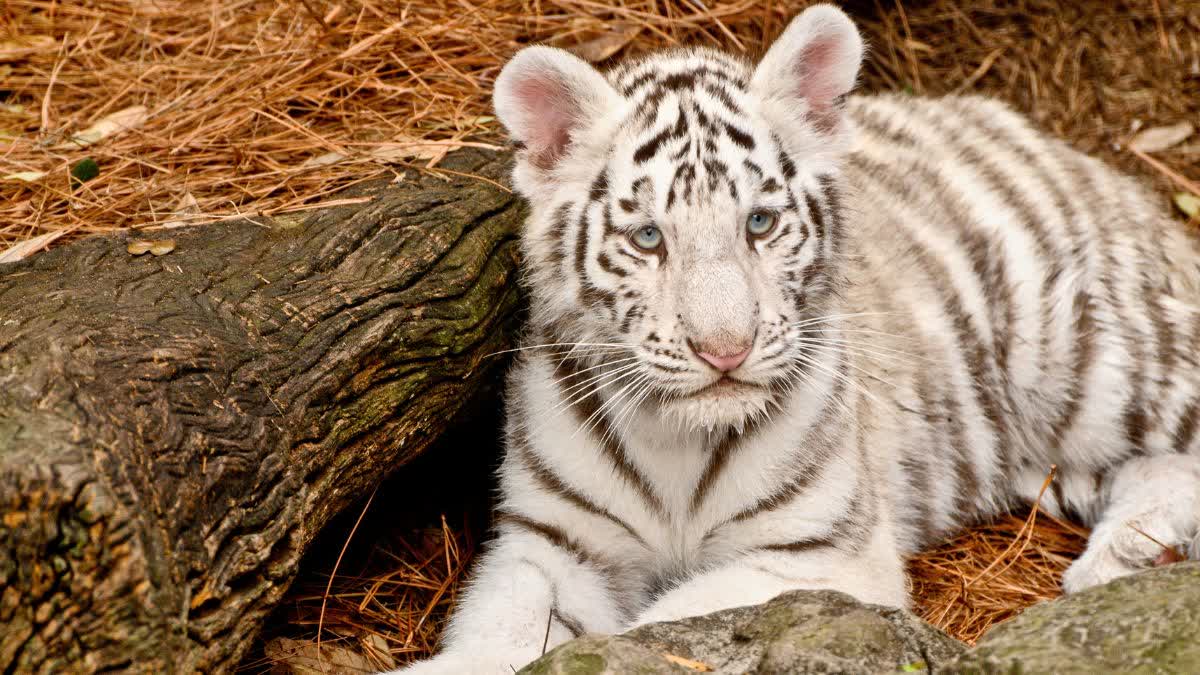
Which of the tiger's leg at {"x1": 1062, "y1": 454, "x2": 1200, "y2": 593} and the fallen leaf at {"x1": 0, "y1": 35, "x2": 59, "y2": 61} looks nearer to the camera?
the tiger's leg at {"x1": 1062, "y1": 454, "x2": 1200, "y2": 593}

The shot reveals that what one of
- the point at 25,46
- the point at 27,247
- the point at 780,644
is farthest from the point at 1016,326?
the point at 25,46

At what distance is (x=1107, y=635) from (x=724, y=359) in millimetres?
950

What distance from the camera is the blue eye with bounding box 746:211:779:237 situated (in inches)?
108

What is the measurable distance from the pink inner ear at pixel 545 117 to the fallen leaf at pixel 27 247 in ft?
4.15

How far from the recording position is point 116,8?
4457 millimetres

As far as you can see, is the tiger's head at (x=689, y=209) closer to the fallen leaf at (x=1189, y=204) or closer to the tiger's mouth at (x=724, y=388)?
the tiger's mouth at (x=724, y=388)

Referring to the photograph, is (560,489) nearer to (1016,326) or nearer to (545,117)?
(545,117)

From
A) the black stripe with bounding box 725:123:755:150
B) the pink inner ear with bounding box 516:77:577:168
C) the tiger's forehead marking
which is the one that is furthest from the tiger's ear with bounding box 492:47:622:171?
the black stripe with bounding box 725:123:755:150

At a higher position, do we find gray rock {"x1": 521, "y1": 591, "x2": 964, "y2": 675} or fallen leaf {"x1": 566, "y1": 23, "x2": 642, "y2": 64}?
fallen leaf {"x1": 566, "y1": 23, "x2": 642, "y2": 64}

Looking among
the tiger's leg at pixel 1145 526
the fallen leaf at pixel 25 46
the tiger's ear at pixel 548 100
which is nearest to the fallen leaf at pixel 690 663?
the tiger's ear at pixel 548 100

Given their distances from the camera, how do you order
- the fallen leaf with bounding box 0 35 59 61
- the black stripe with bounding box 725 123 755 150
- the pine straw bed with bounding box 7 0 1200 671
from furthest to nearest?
the fallen leaf with bounding box 0 35 59 61 → the pine straw bed with bounding box 7 0 1200 671 → the black stripe with bounding box 725 123 755 150

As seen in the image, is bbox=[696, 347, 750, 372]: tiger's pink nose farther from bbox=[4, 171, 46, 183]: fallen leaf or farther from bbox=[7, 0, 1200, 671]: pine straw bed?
bbox=[4, 171, 46, 183]: fallen leaf

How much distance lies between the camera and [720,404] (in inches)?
107

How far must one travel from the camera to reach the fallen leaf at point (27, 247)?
9.64ft
